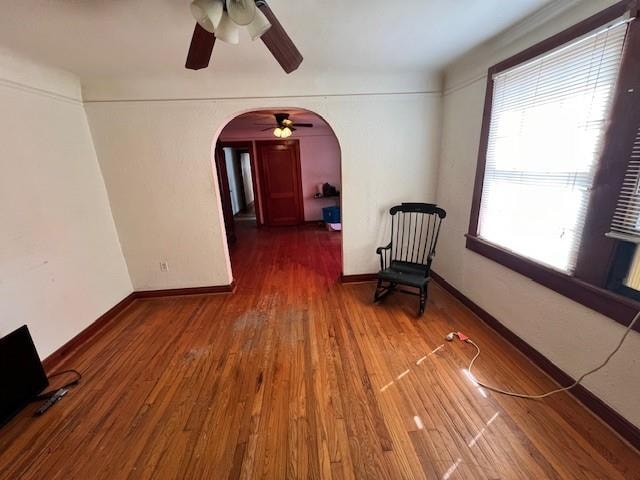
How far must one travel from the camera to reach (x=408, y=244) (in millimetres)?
3232

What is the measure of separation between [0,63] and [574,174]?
12.6 ft

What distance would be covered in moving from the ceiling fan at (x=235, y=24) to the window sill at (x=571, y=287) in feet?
6.84

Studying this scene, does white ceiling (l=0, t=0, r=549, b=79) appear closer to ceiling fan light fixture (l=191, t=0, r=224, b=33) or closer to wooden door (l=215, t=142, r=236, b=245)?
ceiling fan light fixture (l=191, t=0, r=224, b=33)

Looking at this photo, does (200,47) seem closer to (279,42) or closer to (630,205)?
(279,42)

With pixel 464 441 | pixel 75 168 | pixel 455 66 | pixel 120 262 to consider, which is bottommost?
pixel 464 441

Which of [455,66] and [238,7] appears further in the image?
[455,66]

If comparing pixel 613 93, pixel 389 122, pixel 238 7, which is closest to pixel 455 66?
pixel 389 122

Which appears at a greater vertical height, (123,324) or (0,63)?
(0,63)

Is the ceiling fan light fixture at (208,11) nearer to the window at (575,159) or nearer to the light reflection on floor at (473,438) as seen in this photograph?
the window at (575,159)

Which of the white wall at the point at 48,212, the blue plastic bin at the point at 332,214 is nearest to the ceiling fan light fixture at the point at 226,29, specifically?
the white wall at the point at 48,212

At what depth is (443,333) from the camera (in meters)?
2.30

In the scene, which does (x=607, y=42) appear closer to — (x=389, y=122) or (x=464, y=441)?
(x=389, y=122)

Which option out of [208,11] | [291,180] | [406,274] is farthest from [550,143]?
[291,180]

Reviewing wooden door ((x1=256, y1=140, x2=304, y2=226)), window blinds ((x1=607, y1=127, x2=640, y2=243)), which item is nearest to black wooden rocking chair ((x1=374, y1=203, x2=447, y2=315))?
window blinds ((x1=607, y1=127, x2=640, y2=243))
